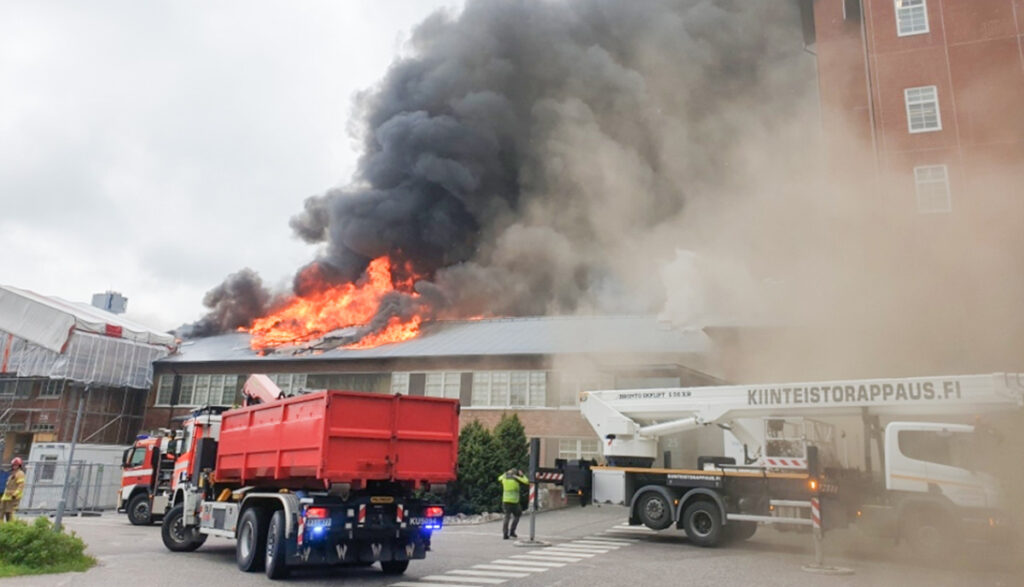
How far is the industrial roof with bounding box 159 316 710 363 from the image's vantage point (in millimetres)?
24688

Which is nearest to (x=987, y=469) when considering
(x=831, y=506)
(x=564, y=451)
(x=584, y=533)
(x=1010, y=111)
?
(x=831, y=506)

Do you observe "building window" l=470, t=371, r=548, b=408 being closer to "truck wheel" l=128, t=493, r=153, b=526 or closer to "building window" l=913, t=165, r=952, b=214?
"truck wheel" l=128, t=493, r=153, b=526

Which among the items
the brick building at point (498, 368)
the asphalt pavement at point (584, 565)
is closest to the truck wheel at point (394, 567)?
the asphalt pavement at point (584, 565)

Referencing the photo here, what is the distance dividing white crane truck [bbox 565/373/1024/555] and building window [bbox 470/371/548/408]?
1003 centimetres

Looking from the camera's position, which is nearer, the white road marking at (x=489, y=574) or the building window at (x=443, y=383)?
the white road marking at (x=489, y=574)

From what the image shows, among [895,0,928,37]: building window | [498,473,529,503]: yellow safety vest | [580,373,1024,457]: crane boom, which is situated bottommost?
[498,473,529,503]: yellow safety vest

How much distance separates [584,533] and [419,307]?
59.5 feet

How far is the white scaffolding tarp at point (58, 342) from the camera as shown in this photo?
2723 cm

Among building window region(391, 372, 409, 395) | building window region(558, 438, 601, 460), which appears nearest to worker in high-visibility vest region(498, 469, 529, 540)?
building window region(558, 438, 601, 460)

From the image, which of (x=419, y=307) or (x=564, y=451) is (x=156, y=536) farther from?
(x=419, y=307)

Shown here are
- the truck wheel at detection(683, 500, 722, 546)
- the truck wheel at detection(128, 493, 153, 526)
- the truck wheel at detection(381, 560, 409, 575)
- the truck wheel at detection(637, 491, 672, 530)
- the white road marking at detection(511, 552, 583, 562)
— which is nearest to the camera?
the truck wheel at detection(381, 560, 409, 575)

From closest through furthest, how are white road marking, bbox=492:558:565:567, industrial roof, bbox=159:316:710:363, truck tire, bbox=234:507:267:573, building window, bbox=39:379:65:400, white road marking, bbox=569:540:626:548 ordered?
truck tire, bbox=234:507:267:573
white road marking, bbox=492:558:565:567
white road marking, bbox=569:540:626:548
industrial roof, bbox=159:316:710:363
building window, bbox=39:379:65:400

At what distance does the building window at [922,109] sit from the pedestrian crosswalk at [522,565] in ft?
49.4

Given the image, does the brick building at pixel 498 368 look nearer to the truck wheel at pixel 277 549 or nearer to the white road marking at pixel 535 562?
the white road marking at pixel 535 562
